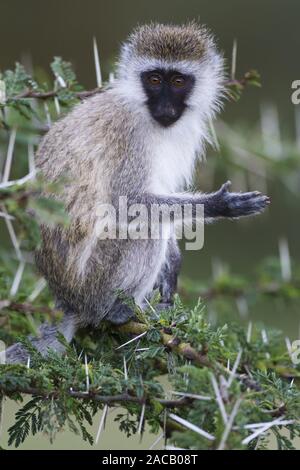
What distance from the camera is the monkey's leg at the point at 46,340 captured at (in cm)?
450

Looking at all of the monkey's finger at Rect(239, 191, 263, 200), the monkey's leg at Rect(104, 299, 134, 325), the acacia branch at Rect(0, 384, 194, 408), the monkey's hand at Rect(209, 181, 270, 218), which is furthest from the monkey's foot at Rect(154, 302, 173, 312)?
the acacia branch at Rect(0, 384, 194, 408)

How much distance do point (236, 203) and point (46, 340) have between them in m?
1.31

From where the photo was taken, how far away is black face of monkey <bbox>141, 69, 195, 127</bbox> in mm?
5570

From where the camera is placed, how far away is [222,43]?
15.3 metres

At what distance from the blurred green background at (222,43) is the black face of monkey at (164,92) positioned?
788cm

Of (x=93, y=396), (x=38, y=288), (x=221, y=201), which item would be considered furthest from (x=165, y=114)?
(x=93, y=396)

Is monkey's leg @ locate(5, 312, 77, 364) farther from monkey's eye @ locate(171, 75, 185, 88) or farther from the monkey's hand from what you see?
monkey's eye @ locate(171, 75, 185, 88)

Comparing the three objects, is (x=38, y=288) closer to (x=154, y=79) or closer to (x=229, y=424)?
(x=154, y=79)

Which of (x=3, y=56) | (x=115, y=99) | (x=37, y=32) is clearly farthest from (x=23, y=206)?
(x=37, y=32)

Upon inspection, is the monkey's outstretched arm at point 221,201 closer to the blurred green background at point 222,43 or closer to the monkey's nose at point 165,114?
the monkey's nose at point 165,114

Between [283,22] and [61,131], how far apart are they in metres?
11.4

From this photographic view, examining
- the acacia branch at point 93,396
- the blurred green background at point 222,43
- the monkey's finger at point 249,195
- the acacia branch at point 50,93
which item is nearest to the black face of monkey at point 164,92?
the acacia branch at point 50,93

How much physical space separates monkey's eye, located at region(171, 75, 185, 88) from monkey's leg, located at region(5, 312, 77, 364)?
1.64 m

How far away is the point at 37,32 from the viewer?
1511 cm
